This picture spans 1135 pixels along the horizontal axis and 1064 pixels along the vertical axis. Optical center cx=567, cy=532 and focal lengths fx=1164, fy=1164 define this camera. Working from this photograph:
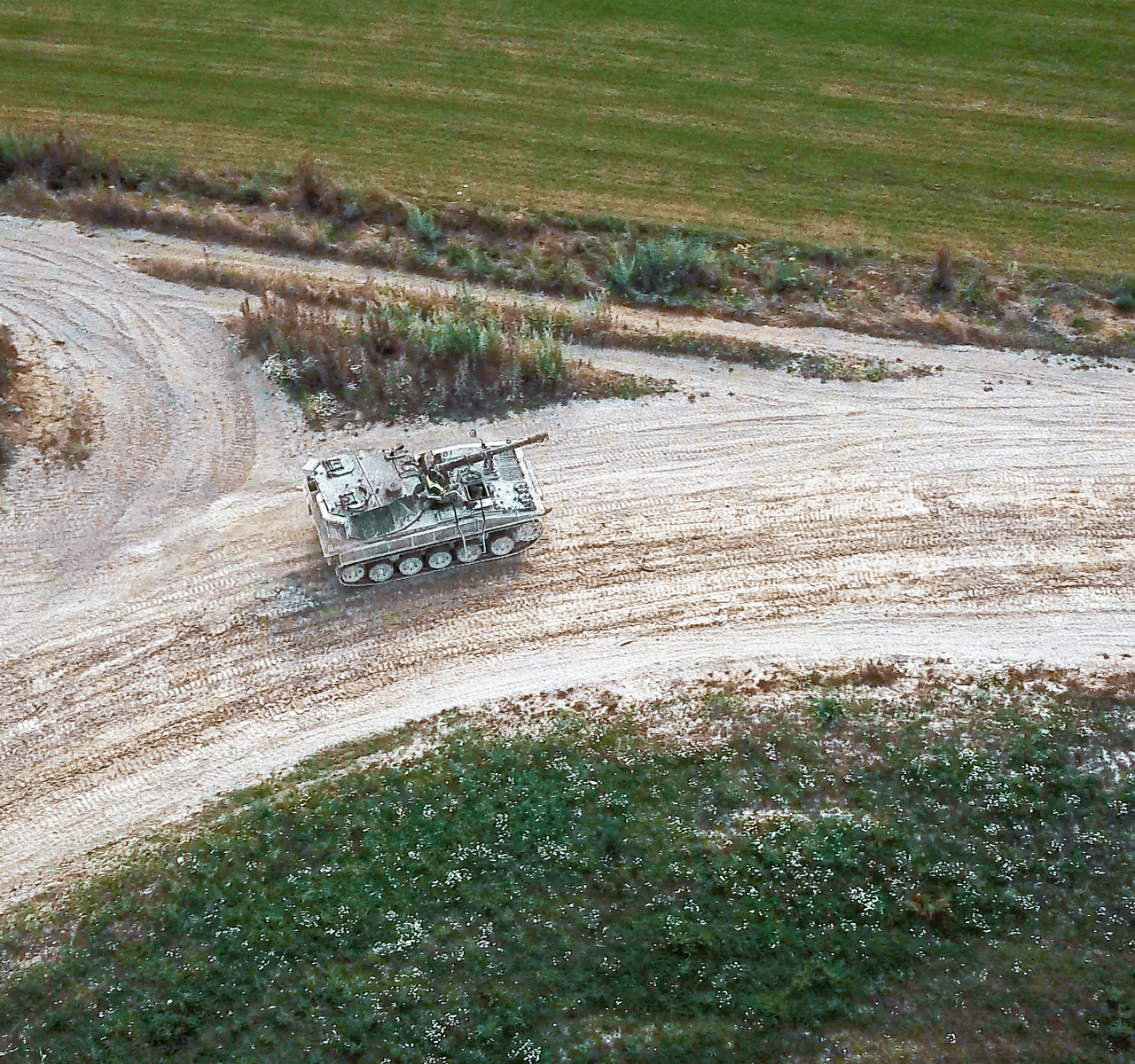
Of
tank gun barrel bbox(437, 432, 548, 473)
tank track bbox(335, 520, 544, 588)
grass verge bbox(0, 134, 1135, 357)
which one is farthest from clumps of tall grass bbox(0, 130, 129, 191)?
tank track bbox(335, 520, 544, 588)

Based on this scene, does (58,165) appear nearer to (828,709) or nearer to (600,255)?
(600,255)

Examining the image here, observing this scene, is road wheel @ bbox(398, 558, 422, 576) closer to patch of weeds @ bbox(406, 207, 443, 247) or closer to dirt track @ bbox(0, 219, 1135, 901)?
dirt track @ bbox(0, 219, 1135, 901)

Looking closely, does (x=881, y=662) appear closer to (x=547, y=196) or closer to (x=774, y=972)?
(x=774, y=972)

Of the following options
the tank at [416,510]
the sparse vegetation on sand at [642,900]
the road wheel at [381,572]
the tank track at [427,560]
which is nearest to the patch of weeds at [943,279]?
the sparse vegetation on sand at [642,900]

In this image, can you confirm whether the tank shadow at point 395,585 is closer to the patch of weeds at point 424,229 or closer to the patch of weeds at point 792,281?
the patch of weeds at point 792,281

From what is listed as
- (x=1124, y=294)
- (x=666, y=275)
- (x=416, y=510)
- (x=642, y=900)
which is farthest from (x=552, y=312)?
(x=642, y=900)

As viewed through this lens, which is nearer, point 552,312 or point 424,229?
point 552,312

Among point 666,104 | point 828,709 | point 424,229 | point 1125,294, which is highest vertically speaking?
point 666,104
